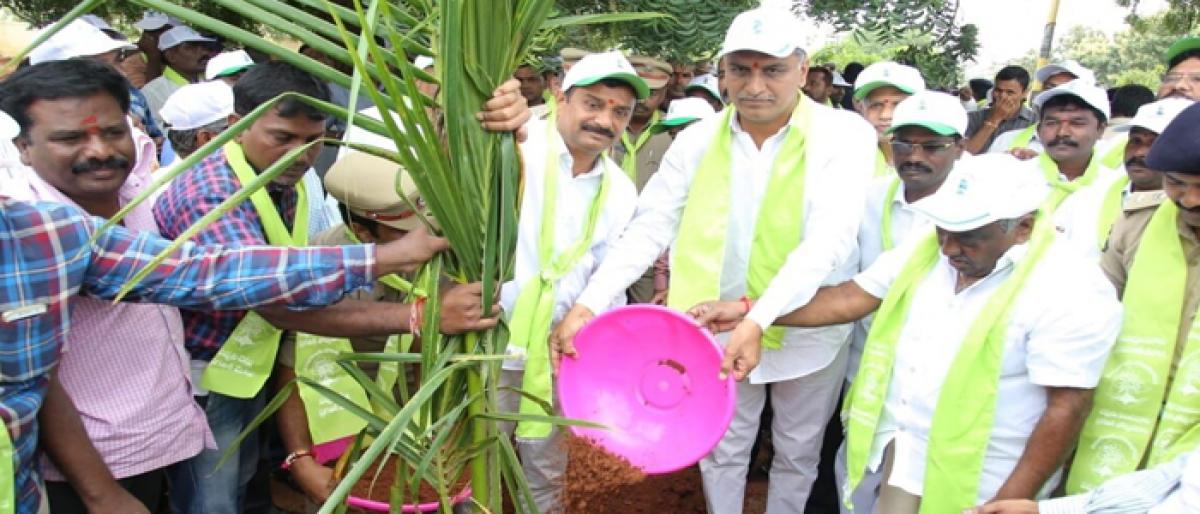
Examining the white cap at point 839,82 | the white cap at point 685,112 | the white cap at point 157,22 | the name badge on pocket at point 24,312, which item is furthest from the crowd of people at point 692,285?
the white cap at point 839,82

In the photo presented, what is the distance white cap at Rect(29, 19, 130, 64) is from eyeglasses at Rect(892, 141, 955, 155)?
324 centimetres

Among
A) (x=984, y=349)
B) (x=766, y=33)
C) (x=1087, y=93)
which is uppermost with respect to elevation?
(x=766, y=33)

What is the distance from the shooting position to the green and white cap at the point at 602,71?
111 inches

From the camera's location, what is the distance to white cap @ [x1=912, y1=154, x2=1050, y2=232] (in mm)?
2090

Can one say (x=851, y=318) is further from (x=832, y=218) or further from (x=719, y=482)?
(x=719, y=482)

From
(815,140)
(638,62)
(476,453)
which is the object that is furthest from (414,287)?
(638,62)

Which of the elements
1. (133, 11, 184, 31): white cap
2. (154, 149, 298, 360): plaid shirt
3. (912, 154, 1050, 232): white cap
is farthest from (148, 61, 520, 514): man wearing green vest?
(133, 11, 184, 31): white cap

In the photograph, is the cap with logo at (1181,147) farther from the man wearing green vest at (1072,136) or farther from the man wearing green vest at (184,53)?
the man wearing green vest at (184,53)

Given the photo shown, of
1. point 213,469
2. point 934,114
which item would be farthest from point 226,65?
point 934,114

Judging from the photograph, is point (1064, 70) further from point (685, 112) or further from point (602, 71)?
point (602, 71)

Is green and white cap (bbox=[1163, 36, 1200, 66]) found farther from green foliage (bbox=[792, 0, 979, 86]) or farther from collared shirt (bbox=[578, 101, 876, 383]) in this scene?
collared shirt (bbox=[578, 101, 876, 383])

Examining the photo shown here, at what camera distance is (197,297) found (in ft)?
5.78

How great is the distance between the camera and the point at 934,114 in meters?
2.99

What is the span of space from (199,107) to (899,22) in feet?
8.26
